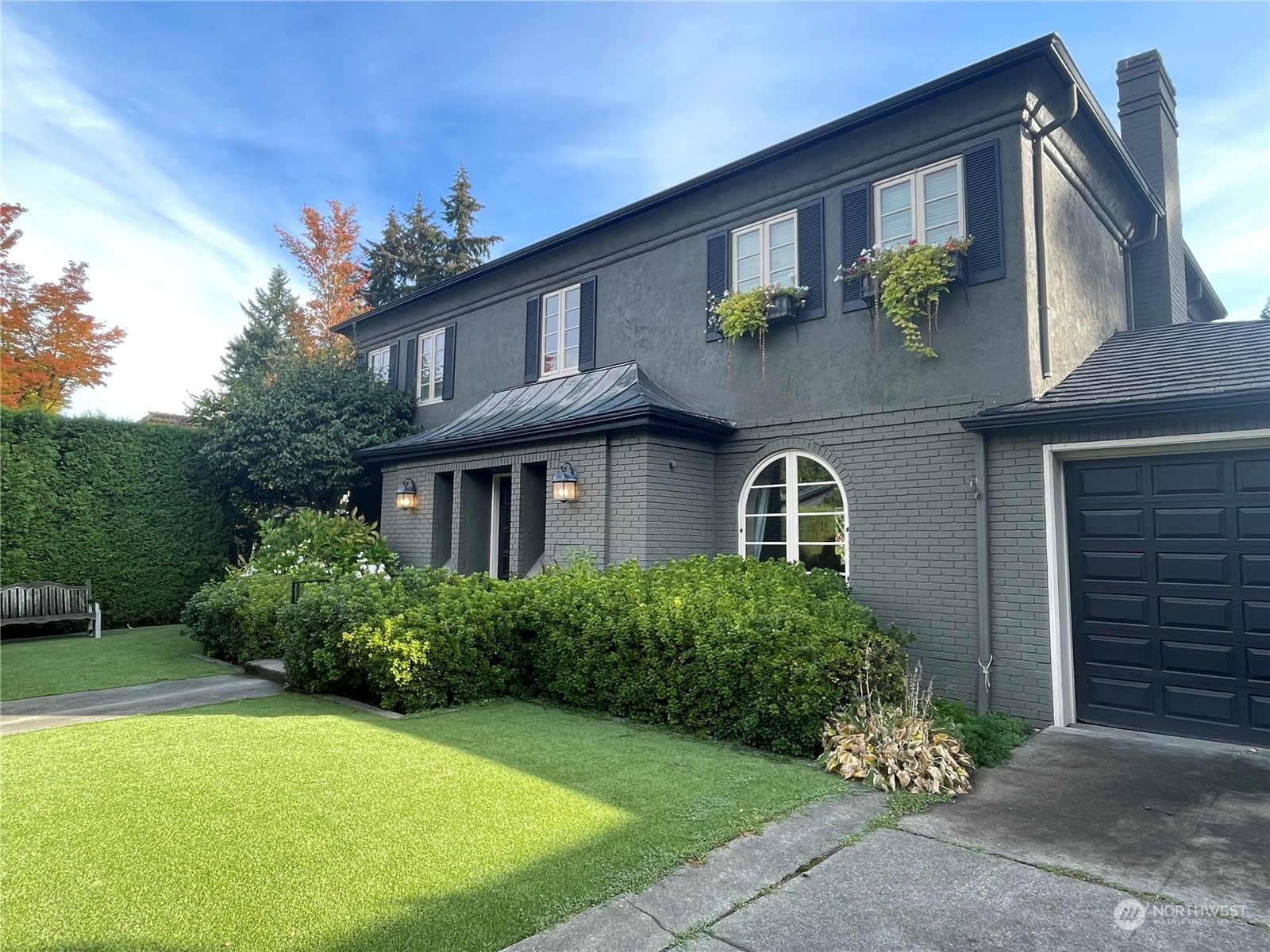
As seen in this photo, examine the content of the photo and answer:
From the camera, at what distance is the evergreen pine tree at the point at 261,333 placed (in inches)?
1097

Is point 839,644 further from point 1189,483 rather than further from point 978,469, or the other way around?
point 1189,483

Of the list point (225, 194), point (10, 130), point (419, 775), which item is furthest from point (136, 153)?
point (419, 775)

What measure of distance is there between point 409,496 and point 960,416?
8.25 meters

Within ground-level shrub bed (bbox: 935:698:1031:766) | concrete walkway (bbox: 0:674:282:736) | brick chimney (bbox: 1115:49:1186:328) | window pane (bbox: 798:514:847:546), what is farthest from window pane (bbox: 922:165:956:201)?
concrete walkway (bbox: 0:674:282:736)

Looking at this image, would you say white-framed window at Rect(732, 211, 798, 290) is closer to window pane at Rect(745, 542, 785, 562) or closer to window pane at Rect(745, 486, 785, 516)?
window pane at Rect(745, 486, 785, 516)

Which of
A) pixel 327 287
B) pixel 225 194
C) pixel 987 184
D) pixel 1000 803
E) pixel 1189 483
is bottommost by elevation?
pixel 1000 803

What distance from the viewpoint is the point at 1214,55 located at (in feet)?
23.5

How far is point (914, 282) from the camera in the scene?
23.3ft

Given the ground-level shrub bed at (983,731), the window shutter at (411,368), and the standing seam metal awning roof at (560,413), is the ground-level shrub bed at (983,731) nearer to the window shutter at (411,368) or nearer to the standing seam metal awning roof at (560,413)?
the standing seam metal awning roof at (560,413)

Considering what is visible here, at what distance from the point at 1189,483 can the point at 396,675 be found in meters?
6.86

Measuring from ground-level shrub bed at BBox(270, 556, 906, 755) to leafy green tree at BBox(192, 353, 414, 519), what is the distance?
5.69m

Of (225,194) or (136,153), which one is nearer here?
(136,153)

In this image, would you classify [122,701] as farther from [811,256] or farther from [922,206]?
[922,206]

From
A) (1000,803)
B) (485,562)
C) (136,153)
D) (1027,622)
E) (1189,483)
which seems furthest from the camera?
(485,562)
